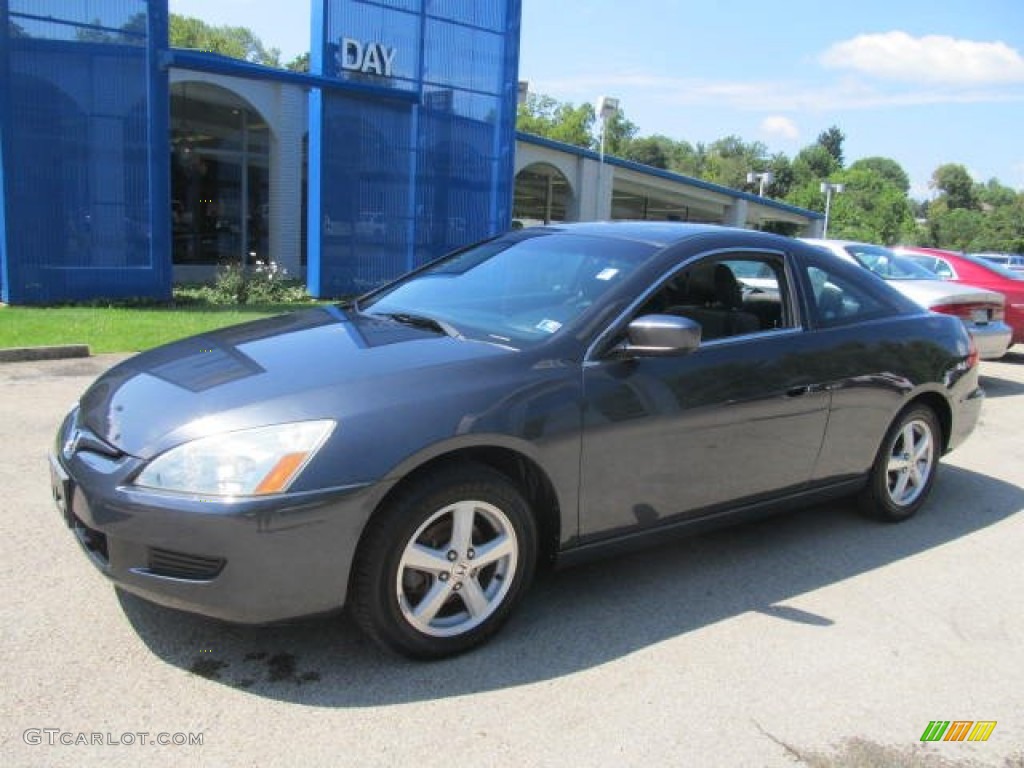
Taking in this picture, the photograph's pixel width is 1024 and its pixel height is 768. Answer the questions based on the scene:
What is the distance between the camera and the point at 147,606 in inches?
131

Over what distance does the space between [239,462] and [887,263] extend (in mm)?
9244

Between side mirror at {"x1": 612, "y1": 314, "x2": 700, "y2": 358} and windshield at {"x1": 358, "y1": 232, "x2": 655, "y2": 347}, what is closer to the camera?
side mirror at {"x1": 612, "y1": 314, "x2": 700, "y2": 358}

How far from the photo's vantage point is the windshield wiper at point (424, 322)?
3.58m

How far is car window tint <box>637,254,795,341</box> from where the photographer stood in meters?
3.90

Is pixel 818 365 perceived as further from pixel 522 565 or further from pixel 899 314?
pixel 522 565

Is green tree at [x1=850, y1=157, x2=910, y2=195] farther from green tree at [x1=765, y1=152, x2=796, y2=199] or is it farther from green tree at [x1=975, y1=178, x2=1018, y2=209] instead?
green tree at [x1=765, y1=152, x2=796, y2=199]

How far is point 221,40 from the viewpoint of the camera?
69875mm

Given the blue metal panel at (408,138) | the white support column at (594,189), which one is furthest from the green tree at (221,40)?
the blue metal panel at (408,138)

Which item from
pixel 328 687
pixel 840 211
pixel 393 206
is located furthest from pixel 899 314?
pixel 840 211

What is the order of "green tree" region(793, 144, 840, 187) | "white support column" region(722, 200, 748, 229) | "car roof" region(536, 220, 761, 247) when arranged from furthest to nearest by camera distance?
"green tree" region(793, 144, 840, 187)
"white support column" region(722, 200, 748, 229)
"car roof" region(536, 220, 761, 247)

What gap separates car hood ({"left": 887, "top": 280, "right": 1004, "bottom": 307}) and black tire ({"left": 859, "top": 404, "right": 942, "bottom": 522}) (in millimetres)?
4331

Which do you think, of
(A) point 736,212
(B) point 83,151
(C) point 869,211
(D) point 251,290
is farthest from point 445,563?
(C) point 869,211

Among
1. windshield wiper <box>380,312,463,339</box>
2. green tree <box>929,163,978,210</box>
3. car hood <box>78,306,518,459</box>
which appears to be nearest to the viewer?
car hood <box>78,306,518,459</box>

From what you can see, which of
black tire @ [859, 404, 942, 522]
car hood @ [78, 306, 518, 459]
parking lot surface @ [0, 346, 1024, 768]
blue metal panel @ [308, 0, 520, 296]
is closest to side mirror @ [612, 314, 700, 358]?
car hood @ [78, 306, 518, 459]
